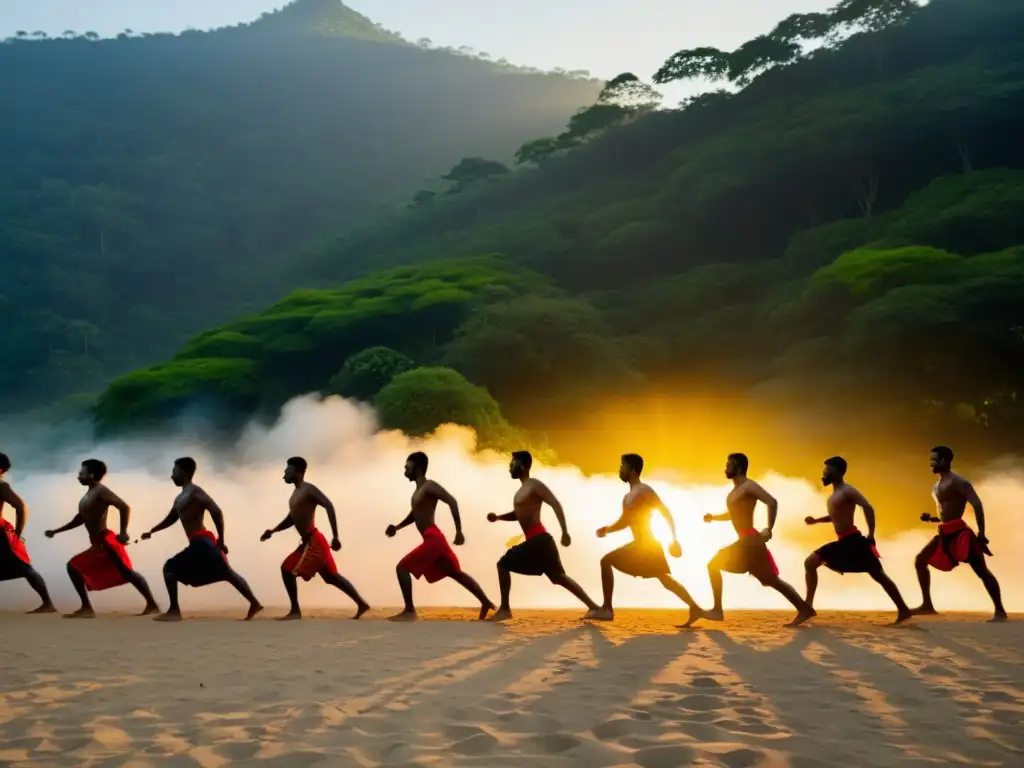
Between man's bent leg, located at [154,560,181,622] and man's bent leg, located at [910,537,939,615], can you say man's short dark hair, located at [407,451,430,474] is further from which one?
man's bent leg, located at [910,537,939,615]

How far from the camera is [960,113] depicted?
46.6m

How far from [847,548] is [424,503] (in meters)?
4.14

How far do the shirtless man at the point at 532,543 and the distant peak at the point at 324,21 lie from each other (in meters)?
161

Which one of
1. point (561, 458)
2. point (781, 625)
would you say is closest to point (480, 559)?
point (781, 625)

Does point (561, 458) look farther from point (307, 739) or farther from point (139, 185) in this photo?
point (139, 185)

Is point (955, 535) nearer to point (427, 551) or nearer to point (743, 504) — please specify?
point (743, 504)

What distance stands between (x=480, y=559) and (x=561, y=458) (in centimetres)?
1543

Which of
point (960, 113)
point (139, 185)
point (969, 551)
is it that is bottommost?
point (969, 551)

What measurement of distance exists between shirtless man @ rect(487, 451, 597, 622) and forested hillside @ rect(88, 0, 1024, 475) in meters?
13.9

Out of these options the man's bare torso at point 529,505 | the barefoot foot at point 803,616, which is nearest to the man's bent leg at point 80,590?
the man's bare torso at point 529,505

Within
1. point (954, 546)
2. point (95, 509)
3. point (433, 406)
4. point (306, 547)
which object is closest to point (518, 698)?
point (306, 547)

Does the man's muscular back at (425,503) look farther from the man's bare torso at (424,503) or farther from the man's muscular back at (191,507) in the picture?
the man's muscular back at (191,507)

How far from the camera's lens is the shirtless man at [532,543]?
32.4ft

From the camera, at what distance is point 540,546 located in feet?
32.5
